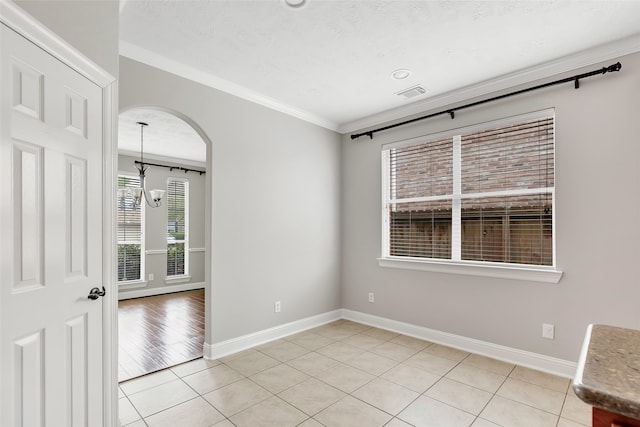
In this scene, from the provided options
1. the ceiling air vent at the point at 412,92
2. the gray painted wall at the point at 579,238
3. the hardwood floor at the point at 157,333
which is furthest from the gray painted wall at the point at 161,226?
the gray painted wall at the point at 579,238

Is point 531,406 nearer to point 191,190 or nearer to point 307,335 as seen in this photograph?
point 307,335

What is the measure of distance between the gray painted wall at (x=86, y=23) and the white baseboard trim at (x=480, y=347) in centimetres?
358

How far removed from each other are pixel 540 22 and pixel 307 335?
3.51 meters

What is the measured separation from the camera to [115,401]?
6.22ft

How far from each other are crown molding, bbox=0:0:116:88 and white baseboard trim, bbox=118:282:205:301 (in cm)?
503

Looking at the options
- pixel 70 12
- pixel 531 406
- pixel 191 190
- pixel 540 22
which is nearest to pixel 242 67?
pixel 70 12

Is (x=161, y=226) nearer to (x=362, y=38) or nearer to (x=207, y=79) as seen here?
(x=207, y=79)

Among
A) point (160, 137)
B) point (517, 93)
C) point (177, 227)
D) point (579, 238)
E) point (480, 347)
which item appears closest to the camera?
point (579, 238)

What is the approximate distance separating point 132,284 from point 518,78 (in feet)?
21.3

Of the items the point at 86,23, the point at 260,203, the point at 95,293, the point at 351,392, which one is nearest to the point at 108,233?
the point at 95,293

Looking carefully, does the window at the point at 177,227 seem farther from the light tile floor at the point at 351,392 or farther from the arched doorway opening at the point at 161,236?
the light tile floor at the point at 351,392

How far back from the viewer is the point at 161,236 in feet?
20.8

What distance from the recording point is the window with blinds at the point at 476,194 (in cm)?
292

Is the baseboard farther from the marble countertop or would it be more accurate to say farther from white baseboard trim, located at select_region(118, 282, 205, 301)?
white baseboard trim, located at select_region(118, 282, 205, 301)
